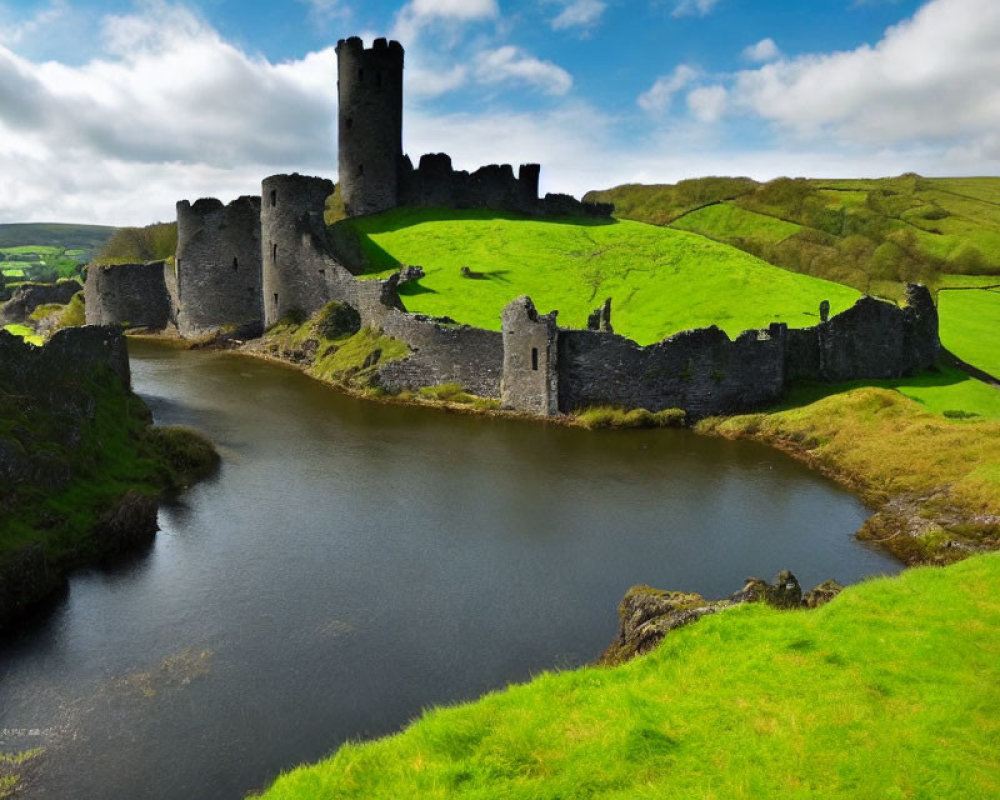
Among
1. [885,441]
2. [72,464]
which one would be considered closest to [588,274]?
[885,441]

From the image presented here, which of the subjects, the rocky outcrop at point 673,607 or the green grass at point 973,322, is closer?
the rocky outcrop at point 673,607

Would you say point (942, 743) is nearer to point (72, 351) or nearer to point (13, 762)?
point (13, 762)

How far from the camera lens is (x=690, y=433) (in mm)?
32188

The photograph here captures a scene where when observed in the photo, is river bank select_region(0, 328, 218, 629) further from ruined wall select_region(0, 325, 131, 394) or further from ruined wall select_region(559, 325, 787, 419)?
ruined wall select_region(559, 325, 787, 419)

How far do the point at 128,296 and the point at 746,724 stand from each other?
61.0 metres

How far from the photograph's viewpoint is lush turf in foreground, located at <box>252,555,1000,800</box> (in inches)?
318

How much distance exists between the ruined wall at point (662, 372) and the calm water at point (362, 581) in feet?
8.97

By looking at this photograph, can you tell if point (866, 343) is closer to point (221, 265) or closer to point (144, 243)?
point (221, 265)

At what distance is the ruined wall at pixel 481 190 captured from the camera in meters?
63.6

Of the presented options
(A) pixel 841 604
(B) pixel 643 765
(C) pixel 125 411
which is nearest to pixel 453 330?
(C) pixel 125 411

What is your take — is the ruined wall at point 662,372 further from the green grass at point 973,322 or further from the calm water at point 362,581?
the green grass at point 973,322

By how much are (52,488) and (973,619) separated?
19757 millimetres

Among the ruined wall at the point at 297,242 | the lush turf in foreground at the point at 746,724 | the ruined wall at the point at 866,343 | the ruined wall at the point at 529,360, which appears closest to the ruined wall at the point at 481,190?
the ruined wall at the point at 297,242

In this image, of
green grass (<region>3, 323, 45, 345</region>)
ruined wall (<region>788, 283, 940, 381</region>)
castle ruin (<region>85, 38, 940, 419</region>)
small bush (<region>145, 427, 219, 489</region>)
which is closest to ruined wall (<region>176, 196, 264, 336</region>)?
castle ruin (<region>85, 38, 940, 419</region>)
